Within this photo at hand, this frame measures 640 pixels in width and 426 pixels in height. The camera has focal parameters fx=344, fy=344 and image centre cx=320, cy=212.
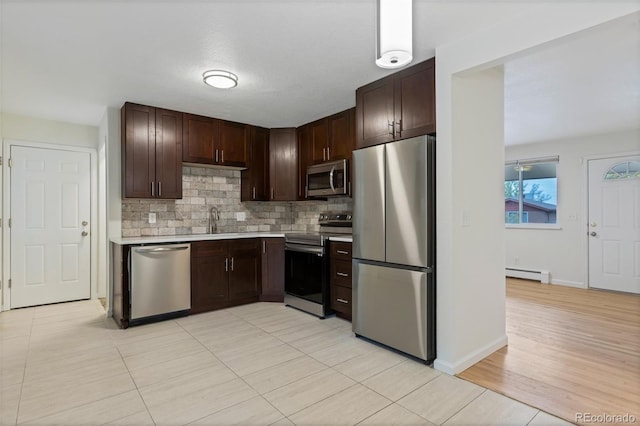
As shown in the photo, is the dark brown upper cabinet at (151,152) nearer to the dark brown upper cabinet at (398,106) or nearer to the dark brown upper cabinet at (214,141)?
the dark brown upper cabinet at (214,141)

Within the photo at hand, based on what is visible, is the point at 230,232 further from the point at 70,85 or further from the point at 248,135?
the point at 70,85

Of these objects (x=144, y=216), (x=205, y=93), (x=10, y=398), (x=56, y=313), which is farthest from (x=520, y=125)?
(x=56, y=313)

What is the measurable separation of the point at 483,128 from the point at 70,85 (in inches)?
148

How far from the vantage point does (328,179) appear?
4.19 meters

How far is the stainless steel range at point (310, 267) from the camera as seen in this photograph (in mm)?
3807

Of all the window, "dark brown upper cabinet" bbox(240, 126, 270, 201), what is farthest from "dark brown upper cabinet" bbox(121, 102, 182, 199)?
the window

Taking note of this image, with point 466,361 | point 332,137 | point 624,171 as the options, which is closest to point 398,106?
point 332,137

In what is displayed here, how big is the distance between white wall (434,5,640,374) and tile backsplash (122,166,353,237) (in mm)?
1903

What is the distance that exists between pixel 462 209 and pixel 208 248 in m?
2.78

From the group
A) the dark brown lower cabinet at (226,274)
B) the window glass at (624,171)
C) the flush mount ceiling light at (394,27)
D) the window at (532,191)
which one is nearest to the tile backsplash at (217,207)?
the dark brown lower cabinet at (226,274)

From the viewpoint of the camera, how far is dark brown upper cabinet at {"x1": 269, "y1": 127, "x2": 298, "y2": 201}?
4801mm

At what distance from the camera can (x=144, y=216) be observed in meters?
4.19

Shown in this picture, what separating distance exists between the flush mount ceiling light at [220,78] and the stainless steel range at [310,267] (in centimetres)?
179

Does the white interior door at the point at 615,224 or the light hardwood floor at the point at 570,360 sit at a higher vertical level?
the white interior door at the point at 615,224
